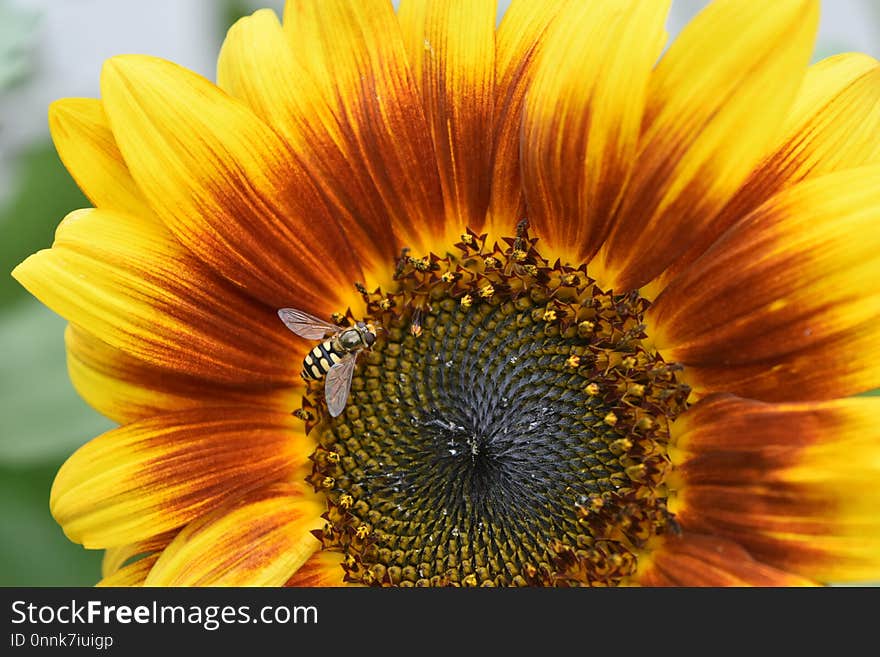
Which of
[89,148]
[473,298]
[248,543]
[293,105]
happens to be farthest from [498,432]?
[89,148]

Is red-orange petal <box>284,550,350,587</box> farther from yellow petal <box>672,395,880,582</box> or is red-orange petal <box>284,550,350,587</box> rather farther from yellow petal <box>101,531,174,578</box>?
yellow petal <box>672,395,880,582</box>

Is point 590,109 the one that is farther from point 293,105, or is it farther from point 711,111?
point 293,105

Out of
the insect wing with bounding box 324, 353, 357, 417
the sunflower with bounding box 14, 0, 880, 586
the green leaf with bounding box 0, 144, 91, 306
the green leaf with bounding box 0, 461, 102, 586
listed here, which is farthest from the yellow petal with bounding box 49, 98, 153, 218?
the green leaf with bounding box 0, 461, 102, 586

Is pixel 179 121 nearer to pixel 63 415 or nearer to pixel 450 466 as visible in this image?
pixel 450 466

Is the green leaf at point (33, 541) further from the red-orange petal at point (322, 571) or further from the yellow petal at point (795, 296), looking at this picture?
the yellow petal at point (795, 296)
